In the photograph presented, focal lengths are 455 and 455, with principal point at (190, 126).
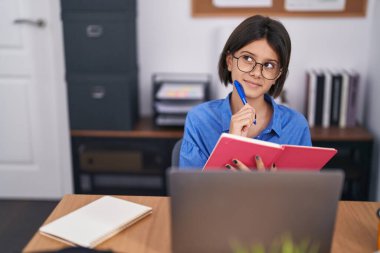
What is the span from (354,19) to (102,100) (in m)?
1.50

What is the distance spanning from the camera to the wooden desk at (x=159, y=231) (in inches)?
41.9

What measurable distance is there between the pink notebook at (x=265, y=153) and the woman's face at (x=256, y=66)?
33 cm

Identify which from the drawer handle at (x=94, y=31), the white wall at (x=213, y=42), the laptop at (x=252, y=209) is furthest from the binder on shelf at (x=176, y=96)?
the laptop at (x=252, y=209)

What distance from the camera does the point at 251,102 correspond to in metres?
1.53

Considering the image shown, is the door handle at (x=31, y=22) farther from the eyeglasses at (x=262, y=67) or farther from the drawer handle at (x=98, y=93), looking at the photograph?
the eyeglasses at (x=262, y=67)

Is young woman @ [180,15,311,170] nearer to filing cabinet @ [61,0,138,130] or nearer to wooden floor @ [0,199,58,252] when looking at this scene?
filing cabinet @ [61,0,138,130]

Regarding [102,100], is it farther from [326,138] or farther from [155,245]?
[155,245]

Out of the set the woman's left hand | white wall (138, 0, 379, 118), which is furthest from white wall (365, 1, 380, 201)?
the woman's left hand

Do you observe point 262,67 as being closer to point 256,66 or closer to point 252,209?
point 256,66

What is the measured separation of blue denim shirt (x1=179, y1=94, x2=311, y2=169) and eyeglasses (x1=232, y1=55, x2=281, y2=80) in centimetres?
15

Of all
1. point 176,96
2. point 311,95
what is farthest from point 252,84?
point 311,95

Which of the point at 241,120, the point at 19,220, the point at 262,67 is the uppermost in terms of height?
the point at 262,67

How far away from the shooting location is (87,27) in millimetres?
2369

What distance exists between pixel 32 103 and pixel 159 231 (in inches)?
77.9
